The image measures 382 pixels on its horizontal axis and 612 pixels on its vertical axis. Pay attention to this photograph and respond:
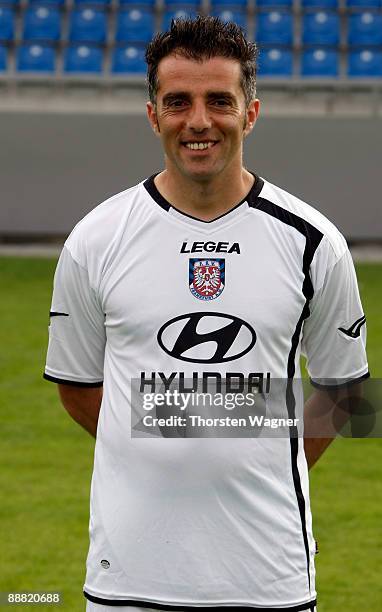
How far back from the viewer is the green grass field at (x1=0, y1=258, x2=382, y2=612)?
5.53 meters

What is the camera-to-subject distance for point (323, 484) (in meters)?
7.02

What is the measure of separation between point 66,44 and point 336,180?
4777 mm

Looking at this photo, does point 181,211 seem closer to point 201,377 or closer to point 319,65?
point 201,377

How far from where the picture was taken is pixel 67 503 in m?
6.62

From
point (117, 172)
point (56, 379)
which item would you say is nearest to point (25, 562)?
point (56, 379)

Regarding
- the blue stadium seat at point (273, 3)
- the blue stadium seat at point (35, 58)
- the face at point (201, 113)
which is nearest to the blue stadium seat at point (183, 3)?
the blue stadium seat at point (273, 3)

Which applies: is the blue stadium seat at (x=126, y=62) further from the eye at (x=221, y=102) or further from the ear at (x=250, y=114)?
the eye at (x=221, y=102)

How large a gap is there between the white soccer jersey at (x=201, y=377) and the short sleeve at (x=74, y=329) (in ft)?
0.05

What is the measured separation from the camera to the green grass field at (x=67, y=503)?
218 inches

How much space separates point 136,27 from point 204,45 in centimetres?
1540

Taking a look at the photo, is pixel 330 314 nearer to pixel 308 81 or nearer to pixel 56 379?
pixel 56 379

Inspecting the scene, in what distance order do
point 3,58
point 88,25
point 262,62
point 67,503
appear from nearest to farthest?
1. point 67,503
2. point 262,62
3. point 3,58
4. point 88,25

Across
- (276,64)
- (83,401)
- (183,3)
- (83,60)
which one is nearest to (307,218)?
(83,401)

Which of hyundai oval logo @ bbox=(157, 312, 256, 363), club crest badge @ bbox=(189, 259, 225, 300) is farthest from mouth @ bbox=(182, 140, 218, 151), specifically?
hyundai oval logo @ bbox=(157, 312, 256, 363)
